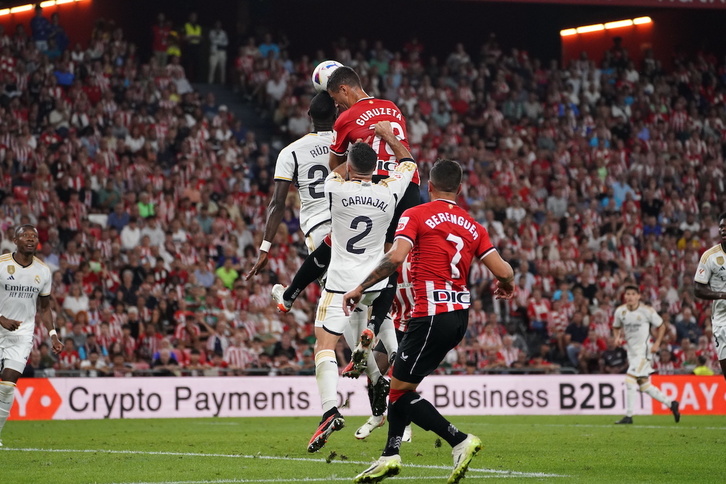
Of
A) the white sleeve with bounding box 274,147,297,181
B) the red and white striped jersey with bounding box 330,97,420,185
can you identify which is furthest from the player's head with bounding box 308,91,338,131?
the red and white striped jersey with bounding box 330,97,420,185

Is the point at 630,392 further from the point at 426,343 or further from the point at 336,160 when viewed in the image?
the point at 426,343

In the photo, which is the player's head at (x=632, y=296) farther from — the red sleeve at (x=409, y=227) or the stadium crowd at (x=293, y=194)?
the red sleeve at (x=409, y=227)

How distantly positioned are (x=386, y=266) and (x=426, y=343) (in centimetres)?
69

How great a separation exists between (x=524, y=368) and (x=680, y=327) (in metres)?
4.88

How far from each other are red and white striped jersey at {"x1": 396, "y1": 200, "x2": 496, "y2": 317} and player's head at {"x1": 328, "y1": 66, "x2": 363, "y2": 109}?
2565 millimetres

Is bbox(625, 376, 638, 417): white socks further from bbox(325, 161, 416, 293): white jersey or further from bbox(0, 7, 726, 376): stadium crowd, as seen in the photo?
bbox(325, 161, 416, 293): white jersey

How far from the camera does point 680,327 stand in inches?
1007

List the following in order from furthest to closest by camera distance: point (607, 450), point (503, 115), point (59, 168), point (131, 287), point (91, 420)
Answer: point (503, 115) < point (59, 168) < point (131, 287) < point (91, 420) < point (607, 450)

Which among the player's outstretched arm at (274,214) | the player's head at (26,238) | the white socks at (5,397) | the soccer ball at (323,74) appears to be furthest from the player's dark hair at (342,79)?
the white socks at (5,397)

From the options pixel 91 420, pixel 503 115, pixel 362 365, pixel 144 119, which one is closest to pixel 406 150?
pixel 362 365

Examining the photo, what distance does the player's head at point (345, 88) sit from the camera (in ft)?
36.6

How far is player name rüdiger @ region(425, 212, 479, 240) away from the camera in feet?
28.9

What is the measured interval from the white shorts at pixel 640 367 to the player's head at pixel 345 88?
10.5 m

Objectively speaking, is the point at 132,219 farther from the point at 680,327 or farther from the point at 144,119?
the point at 680,327
